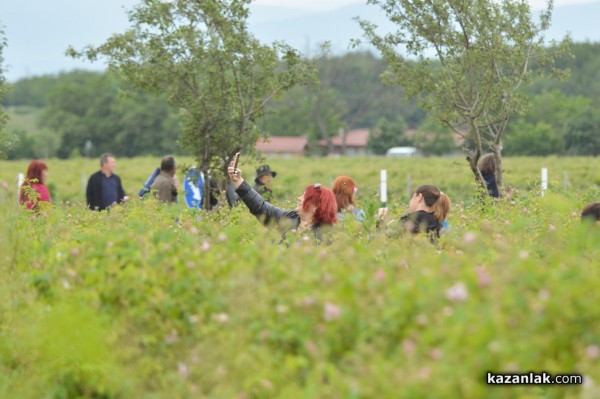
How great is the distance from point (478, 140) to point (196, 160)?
420 centimetres

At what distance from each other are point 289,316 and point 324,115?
4204 inches

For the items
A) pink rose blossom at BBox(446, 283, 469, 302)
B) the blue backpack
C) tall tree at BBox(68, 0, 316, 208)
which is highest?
tall tree at BBox(68, 0, 316, 208)

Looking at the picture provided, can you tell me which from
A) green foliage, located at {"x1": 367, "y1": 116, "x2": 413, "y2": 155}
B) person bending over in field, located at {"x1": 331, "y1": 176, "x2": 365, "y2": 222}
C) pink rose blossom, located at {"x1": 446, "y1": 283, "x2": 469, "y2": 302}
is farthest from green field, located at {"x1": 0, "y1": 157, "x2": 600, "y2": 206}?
green foliage, located at {"x1": 367, "y1": 116, "x2": 413, "y2": 155}

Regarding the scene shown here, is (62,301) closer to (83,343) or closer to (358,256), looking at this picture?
(83,343)

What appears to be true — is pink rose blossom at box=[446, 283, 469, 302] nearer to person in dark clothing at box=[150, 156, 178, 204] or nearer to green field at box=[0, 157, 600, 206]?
person in dark clothing at box=[150, 156, 178, 204]

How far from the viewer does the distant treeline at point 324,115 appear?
9606 cm

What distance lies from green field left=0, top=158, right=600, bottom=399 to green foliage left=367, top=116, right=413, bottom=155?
98.8 meters

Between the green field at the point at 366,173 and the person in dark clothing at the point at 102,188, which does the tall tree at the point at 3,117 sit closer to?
the person in dark clothing at the point at 102,188

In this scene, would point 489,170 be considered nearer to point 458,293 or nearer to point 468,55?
point 468,55

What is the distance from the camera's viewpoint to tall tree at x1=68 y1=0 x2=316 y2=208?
576 inches

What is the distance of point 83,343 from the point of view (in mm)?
5133

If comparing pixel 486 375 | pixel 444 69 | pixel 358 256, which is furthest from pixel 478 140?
pixel 486 375

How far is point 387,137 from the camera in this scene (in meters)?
→ 106

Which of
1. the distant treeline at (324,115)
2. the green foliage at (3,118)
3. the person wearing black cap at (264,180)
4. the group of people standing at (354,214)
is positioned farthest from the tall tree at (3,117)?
the distant treeline at (324,115)
